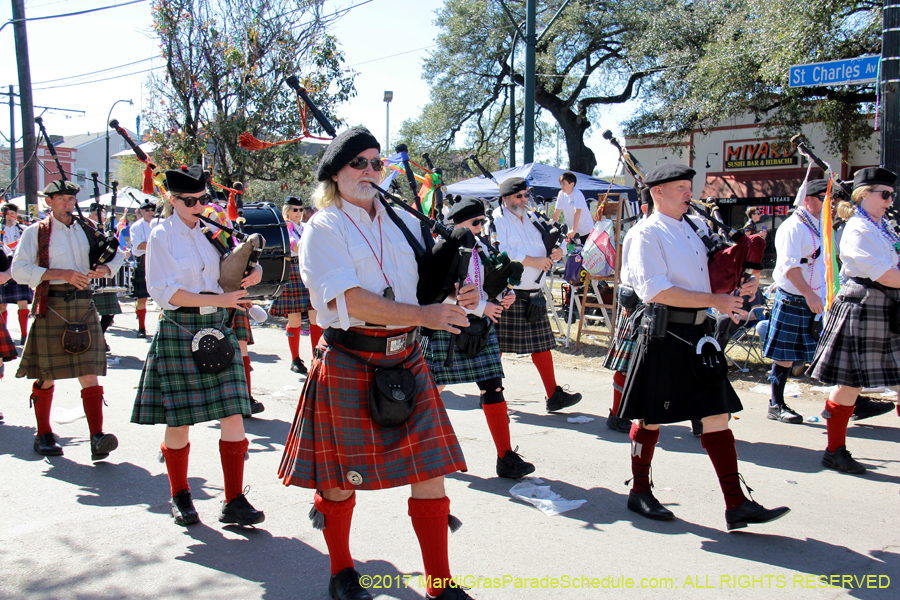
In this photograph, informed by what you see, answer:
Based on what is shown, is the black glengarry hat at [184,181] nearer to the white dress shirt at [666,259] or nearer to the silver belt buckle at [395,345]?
the silver belt buckle at [395,345]

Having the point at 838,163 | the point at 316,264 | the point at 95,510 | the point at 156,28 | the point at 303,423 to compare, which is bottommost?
the point at 95,510

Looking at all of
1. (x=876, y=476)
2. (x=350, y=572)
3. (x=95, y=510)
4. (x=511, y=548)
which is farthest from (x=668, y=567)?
(x=95, y=510)

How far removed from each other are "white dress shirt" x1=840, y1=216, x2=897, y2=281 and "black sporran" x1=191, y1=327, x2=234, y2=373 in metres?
3.54

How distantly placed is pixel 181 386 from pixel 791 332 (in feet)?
14.0

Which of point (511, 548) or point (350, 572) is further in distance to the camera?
point (511, 548)

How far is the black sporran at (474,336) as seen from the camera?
403cm

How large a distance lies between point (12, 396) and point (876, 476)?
670 centimetres

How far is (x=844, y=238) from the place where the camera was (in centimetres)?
421

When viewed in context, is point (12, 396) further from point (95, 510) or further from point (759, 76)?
point (759, 76)

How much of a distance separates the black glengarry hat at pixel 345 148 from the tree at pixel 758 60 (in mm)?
12800

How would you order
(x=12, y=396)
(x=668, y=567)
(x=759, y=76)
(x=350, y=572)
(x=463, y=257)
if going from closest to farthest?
(x=463, y=257) < (x=350, y=572) < (x=668, y=567) < (x=12, y=396) < (x=759, y=76)

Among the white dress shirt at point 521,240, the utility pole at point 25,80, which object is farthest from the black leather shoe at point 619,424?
the utility pole at point 25,80

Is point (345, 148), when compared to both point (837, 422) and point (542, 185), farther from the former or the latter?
point (542, 185)

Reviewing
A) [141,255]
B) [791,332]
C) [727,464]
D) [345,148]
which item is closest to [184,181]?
[345,148]
